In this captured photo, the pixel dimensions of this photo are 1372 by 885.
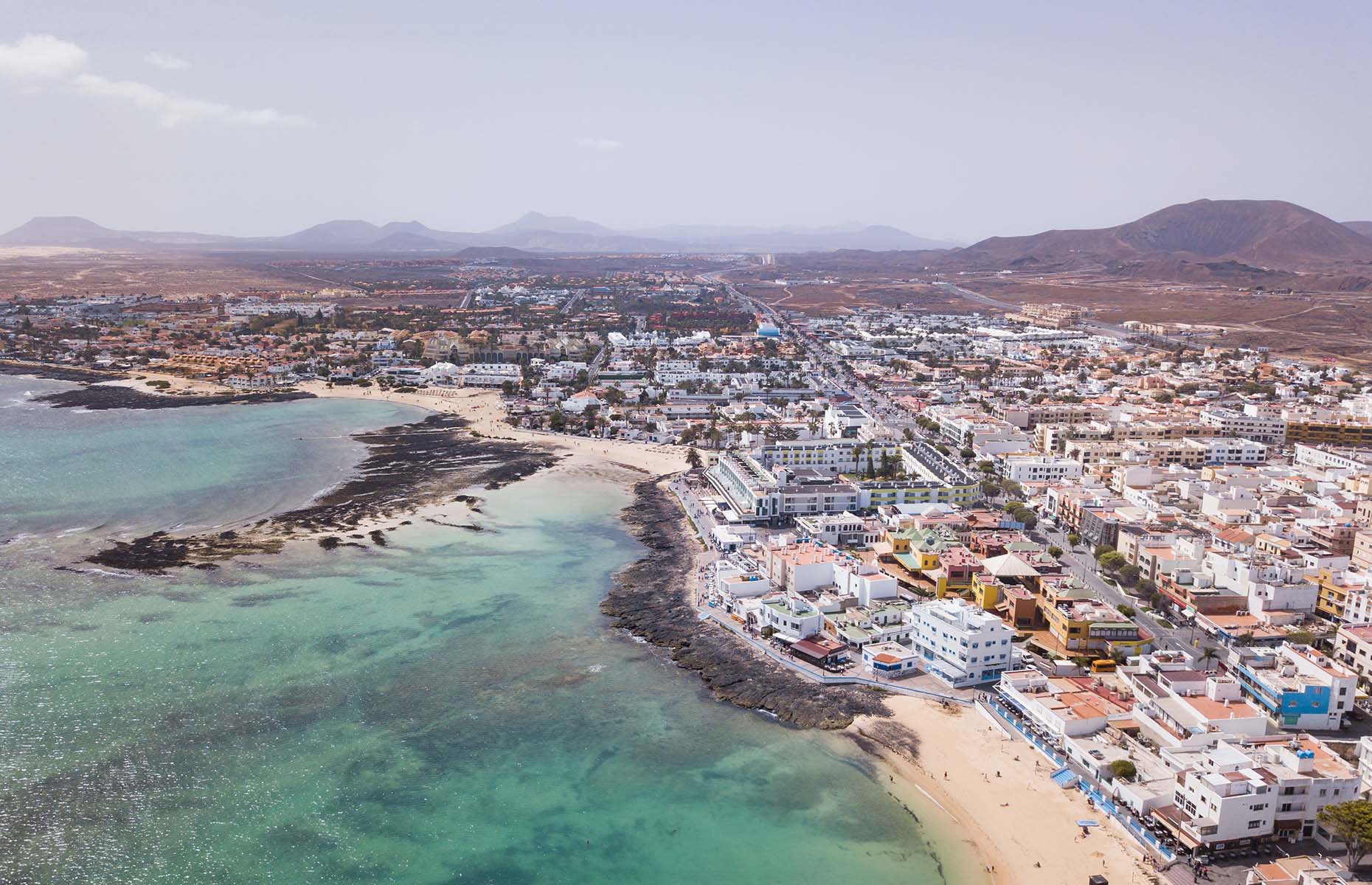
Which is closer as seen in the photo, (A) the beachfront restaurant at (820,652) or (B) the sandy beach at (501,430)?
(A) the beachfront restaurant at (820,652)

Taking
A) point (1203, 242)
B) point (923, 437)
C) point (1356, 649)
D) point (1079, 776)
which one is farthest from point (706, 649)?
point (1203, 242)

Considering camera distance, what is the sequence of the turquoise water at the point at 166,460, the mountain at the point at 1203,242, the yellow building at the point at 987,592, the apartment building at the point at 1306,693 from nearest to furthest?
the apartment building at the point at 1306,693
the yellow building at the point at 987,592
the turquoise water at the point at 166,460
the mountain at the point at 1203,242

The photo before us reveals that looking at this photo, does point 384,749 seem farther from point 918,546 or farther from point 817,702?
point 918,546

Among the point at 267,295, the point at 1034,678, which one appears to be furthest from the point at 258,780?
the point at 267,295

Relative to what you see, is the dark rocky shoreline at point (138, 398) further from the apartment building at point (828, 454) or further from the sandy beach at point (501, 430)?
the apartment building at point (828, 454)

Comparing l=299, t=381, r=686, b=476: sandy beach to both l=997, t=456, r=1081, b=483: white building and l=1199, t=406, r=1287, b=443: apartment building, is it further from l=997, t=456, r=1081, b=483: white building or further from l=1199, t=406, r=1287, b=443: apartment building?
l=1199, t=406, r=1287, b=443: apartment building

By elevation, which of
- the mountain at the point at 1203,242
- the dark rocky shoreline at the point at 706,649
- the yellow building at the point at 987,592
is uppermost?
the mountain at the point at 1203,242

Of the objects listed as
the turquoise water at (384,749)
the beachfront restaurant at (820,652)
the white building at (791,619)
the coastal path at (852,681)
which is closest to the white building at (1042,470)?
the white building at (791,619)
